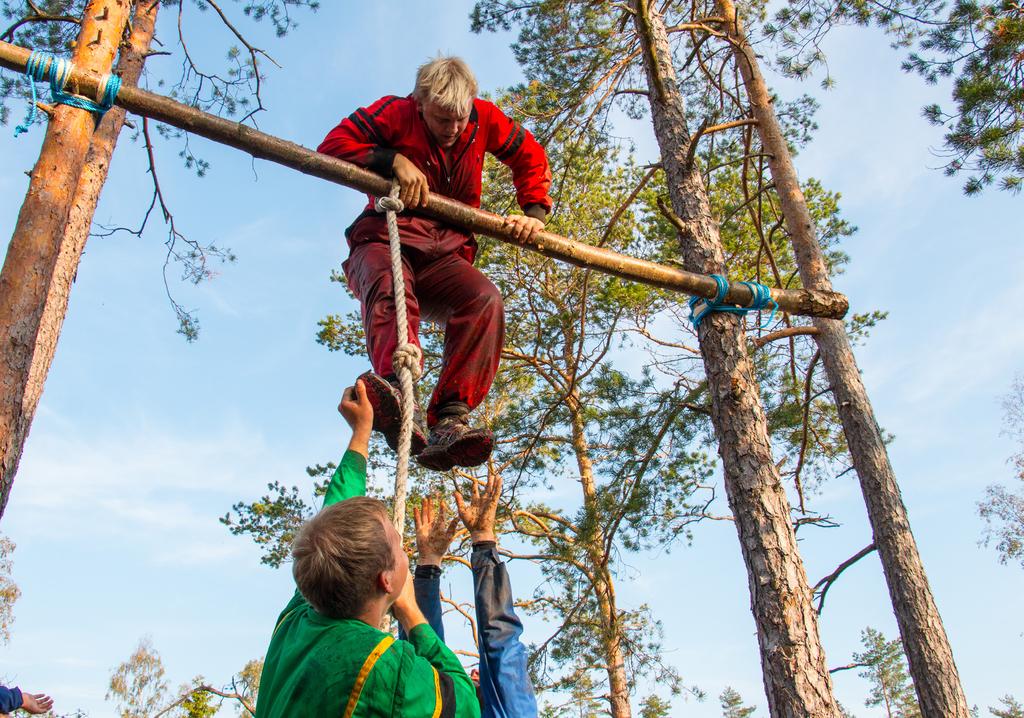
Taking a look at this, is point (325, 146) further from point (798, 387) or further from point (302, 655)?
point (798, 387)

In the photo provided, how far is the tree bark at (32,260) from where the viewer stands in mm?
3317

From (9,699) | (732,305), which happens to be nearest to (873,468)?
(732,305)

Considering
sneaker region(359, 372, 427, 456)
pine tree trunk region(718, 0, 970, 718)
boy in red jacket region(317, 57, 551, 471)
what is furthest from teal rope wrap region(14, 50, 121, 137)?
pine tree trunk region(718, 0, 970, 718)

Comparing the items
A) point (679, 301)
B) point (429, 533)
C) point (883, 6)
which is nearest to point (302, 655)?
point (429, 533)

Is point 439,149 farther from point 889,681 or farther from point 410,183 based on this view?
point 889,681

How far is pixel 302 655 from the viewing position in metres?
1.56

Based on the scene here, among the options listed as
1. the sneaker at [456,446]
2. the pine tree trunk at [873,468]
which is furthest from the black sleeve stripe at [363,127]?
the pine tree trunk at [873,468]

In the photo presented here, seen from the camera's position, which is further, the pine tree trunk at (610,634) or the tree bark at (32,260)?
the pine tree trunk at (610,634)

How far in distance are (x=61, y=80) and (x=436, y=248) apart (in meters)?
1.47

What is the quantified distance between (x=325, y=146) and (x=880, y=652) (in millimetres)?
30987

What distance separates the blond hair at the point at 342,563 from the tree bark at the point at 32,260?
2349 mm

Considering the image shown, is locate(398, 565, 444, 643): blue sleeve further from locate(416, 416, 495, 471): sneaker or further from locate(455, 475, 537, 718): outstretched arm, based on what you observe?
locate(416, 416, 495, 471): sneaker

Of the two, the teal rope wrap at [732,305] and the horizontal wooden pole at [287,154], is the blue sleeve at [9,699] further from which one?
the teal rope wrap at [732,305]

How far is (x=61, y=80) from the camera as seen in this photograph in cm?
290
